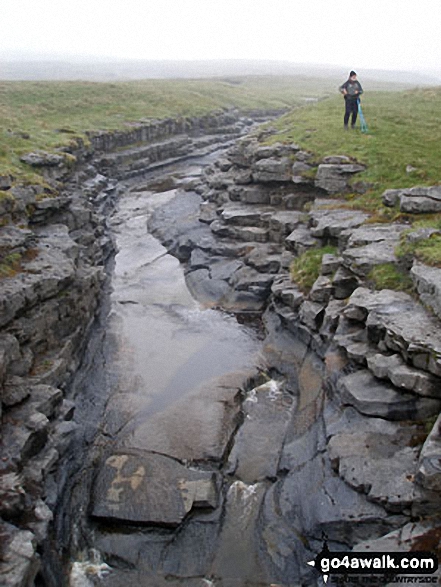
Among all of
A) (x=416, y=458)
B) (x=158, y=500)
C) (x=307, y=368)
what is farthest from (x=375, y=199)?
(x=158, y=500)

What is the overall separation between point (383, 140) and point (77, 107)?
4188cm

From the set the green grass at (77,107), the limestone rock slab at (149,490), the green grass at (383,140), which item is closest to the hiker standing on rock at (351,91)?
the green grass at (383,140)

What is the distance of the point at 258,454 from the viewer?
1925 centimetres

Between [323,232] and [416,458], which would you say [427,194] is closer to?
[323,232]

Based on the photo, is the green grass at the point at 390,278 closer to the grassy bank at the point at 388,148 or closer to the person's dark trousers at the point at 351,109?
the grassy bank at the point at 388,148

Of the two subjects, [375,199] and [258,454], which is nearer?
[258,454]

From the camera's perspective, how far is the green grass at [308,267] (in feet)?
88.1

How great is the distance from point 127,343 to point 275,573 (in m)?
14.2

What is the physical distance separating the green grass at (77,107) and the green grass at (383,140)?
19.0 meters

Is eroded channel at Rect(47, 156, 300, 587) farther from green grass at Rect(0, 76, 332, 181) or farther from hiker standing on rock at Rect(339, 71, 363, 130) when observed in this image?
hiker standing on rock at Rect(339, 71, 363, 130)

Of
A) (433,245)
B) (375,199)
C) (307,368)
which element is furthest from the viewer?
(375,199)

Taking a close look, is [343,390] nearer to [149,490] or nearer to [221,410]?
[221,410]

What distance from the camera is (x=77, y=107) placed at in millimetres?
65812

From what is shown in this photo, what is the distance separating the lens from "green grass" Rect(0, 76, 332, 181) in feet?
140
